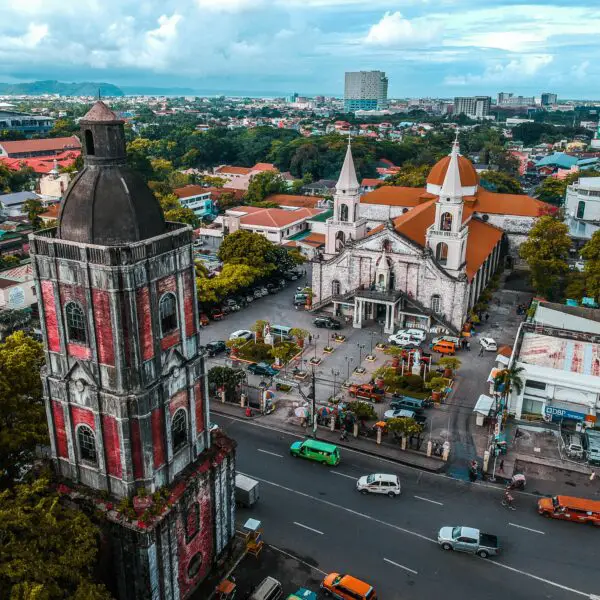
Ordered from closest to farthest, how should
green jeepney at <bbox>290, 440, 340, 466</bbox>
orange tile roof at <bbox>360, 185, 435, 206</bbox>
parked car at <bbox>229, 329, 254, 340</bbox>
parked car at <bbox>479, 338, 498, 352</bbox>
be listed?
green jeepney at <bbox>290, 440, 340, 466</bbox> → parked car at <bbox>479, 338, 498, 352</bbox> → parked car at <bbox>229, 329, 254, 340</bbox> → orange tile roof at <bbox>360, 185, 435, 206</bbox>

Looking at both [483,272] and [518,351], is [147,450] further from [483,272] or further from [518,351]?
[483,272]

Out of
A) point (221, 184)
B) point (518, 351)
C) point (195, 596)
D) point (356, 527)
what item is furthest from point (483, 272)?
point (221, 184)

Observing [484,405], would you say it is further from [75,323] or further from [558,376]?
[75,323]

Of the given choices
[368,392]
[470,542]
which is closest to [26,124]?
[368,392]

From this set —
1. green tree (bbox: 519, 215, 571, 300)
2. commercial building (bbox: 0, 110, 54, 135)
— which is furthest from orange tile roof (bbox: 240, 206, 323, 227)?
commercial building (bbox: 0, 110, 54, 135)

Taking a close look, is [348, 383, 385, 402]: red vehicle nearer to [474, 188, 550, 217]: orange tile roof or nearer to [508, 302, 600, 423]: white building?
[508, 302, 600, 423]: white building
